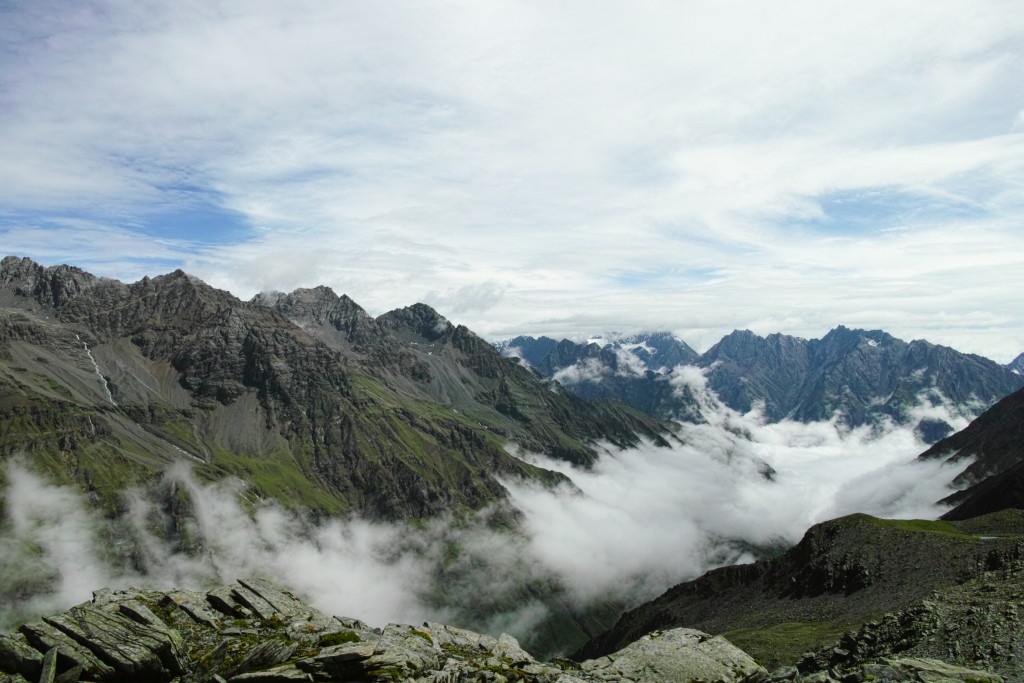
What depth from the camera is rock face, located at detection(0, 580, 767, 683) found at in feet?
123

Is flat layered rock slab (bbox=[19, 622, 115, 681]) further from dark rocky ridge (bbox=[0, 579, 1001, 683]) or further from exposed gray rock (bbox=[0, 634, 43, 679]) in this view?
exposed gray rock (bbox=[0, 634, 43, 679])

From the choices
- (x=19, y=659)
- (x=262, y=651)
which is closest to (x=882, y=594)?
(x=262, y=651)

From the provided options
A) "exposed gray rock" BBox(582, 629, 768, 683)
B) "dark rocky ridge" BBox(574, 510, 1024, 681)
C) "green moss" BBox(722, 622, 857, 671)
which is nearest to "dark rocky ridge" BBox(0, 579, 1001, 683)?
"exposed gray rock" BBox(582, 629, 768, 683)

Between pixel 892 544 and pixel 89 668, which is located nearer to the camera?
pixel 89 668

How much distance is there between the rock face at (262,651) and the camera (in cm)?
3759

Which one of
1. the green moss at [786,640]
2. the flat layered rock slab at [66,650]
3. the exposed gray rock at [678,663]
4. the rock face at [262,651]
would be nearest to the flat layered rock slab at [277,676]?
the rock face at [262,651]

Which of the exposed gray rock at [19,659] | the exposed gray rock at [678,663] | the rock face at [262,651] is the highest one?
the exposed gray rock at [19,659]

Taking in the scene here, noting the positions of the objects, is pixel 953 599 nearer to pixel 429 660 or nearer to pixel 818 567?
pixel 429 660

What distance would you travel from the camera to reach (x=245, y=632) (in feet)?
164

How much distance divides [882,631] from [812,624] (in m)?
77.5

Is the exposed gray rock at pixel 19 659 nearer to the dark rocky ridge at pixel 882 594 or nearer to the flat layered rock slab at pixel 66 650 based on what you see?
the flat layered rock slab at pixel 66 650

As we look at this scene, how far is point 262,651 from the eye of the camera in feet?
136

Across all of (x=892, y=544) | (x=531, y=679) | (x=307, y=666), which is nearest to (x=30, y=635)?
(x=307, y=666)

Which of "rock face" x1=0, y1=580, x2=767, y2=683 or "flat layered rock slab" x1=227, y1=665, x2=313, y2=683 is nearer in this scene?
"flat layered rock slab" x1=227, y1=665, x2=313, y2=683
